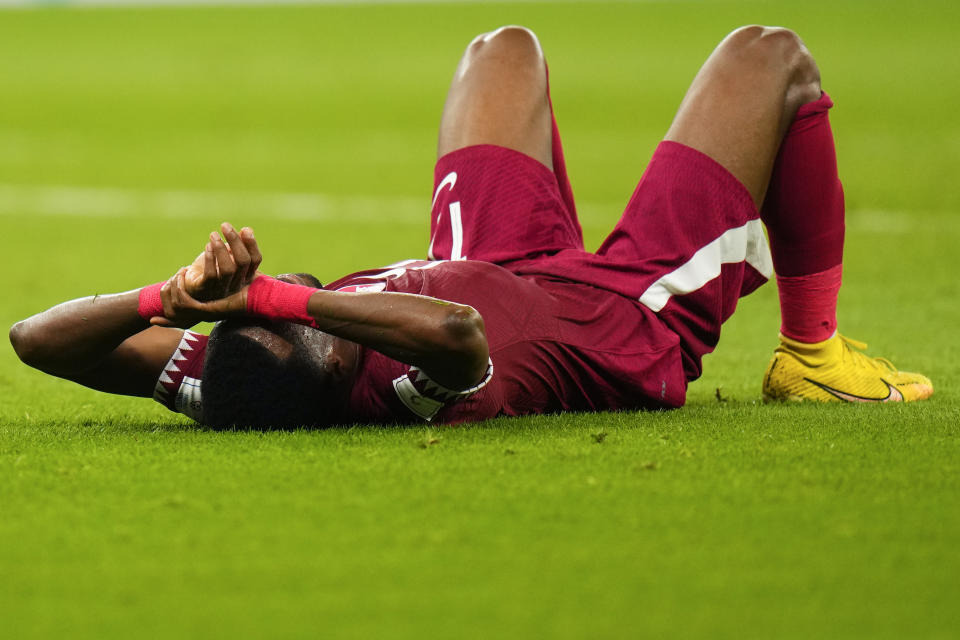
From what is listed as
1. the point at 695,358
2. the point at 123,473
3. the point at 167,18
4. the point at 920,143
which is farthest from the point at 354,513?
the point at 167,18

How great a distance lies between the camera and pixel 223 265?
1953 mm

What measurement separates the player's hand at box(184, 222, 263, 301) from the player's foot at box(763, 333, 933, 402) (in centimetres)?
112

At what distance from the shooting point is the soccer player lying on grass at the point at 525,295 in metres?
2.03

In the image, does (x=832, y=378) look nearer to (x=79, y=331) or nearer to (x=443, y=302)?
(x=443, y=302)

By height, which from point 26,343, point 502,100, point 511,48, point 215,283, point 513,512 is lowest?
point 513,512

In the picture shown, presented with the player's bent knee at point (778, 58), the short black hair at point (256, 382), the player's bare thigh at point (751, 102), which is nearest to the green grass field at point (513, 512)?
the short black hair at point (256, 382)

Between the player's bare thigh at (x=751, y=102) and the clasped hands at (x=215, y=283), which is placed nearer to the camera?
the clasped hands at (x=215, y=283)

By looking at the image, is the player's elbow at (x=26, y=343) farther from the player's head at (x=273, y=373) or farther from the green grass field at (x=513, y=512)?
the player's head at (x=273, y=373)

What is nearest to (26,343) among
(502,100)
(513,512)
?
(513,512)

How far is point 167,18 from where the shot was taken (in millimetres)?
21328

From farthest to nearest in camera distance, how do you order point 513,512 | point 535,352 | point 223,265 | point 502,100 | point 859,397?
point 502,100, point 859,397, point 535,352, point 223,265, point 513,512

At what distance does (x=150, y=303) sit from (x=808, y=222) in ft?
4.18

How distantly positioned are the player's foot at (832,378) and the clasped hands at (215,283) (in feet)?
3.65

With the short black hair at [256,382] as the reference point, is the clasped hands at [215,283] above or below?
above
